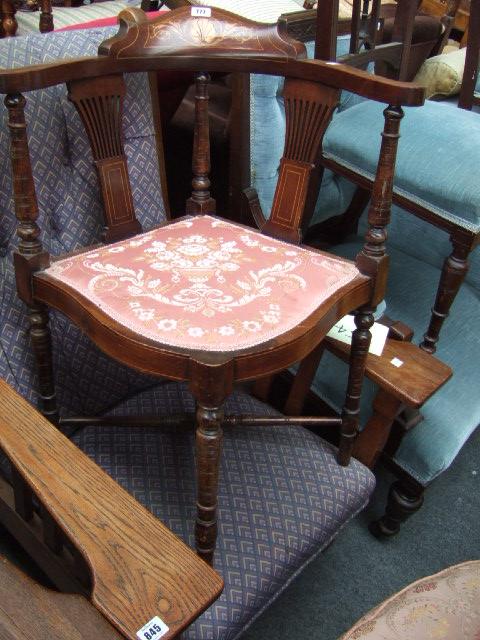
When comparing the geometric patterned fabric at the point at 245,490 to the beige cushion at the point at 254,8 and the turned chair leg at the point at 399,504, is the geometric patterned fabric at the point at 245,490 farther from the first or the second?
the beige cushion at the point at 254,8

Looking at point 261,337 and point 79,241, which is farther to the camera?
point 79,241

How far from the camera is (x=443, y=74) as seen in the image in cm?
195

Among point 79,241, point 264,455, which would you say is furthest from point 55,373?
point 264,455

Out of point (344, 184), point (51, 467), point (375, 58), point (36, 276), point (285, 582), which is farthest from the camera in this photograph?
point (344, 184)

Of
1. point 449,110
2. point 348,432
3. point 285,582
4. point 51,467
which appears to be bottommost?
point 285,582

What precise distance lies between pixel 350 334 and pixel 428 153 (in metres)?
0.44

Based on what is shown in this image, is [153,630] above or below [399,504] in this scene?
above

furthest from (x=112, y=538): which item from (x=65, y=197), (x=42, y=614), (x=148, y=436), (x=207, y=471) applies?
(x=65, y=197)

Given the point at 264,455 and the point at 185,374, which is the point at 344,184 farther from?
the point at 185,374

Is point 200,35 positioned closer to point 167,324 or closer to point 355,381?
point 167,324

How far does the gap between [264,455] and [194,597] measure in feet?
1.86

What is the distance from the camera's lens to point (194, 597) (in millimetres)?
624

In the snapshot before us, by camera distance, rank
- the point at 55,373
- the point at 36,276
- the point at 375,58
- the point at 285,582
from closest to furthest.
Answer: the point at 36,276 → the point at 285,582 → the point at 55,373 → the point at 375,58

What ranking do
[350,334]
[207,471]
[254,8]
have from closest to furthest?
1. [207,471]
2. [350,334]
3. [254,8]
